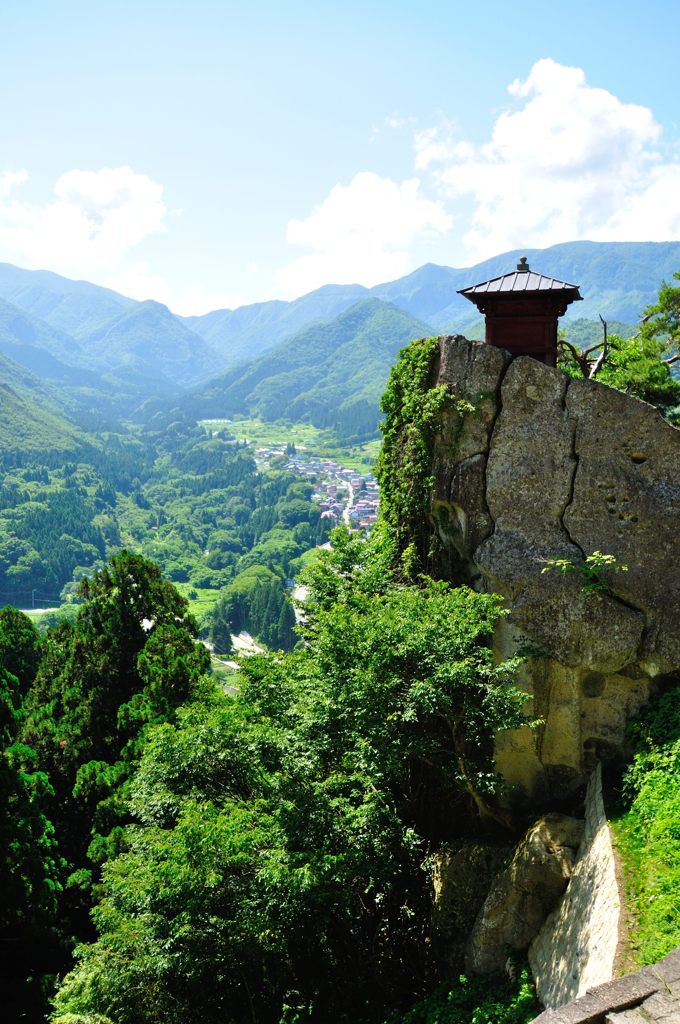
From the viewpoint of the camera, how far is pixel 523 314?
15961 mm

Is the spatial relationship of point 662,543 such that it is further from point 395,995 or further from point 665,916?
point 395,995

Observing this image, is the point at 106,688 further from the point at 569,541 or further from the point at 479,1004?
the point at 569,541

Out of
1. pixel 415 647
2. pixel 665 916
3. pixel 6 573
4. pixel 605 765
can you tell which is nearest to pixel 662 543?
pixel 605 765

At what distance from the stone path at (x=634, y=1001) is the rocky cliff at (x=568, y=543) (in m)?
6.04

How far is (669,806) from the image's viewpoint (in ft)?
35.9

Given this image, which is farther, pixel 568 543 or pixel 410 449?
pixel 410 449

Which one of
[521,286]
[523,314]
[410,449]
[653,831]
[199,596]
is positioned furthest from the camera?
[199,596]

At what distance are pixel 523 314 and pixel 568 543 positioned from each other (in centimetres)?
498

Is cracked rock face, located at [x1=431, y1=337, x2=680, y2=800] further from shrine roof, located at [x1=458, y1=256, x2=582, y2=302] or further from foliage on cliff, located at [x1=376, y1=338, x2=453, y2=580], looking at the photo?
foliage on cliff, located at [x1=376, y1=338, x2=453, y2=580]

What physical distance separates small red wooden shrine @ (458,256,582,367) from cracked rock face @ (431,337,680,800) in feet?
2.33

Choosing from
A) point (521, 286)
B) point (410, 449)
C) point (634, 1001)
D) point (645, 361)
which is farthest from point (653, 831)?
point (645, 361)

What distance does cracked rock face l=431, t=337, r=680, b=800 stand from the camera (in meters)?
13.9

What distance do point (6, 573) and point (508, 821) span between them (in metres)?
145

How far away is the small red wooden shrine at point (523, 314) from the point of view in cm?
1577
